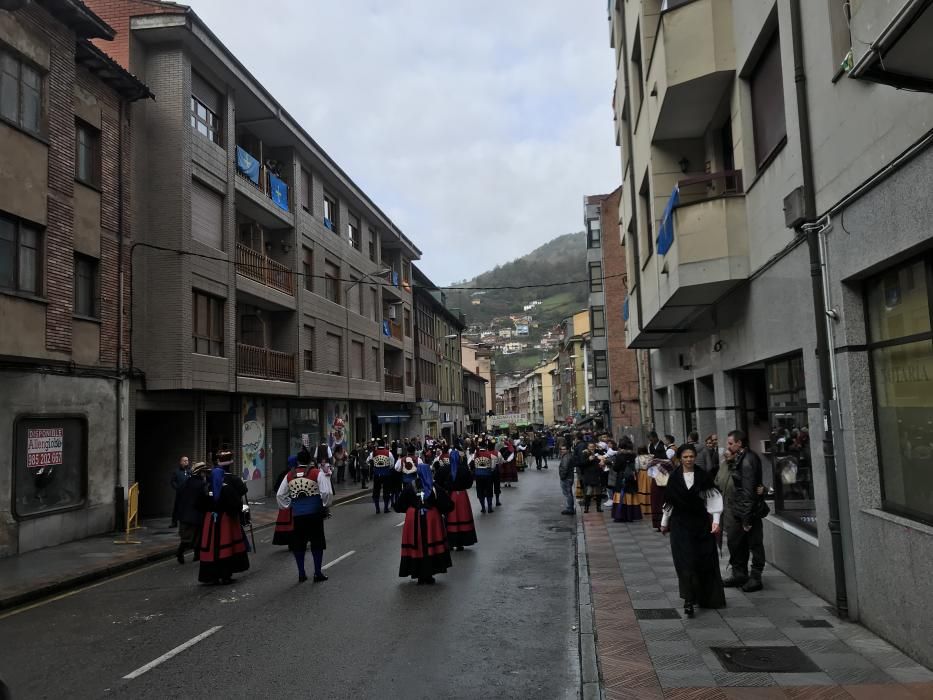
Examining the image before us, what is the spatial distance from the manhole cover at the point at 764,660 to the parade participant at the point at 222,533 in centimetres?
672

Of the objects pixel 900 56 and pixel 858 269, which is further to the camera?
pixel 858 269

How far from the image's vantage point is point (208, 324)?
1981cm

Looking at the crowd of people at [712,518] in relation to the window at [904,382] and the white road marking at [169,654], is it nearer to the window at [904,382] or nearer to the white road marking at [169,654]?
the window at [904,382]

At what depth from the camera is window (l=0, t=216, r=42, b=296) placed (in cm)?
1280

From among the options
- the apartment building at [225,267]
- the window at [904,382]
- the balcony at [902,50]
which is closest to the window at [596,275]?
the apartment building at [225,267]

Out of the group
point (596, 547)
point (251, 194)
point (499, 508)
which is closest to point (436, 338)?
point (251, 194)

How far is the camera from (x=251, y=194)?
2247cm

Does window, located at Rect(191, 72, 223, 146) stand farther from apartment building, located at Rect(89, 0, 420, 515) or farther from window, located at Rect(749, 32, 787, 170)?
window, located at Rect(749, 32, 787, 170)

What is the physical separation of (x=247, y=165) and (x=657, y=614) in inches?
773

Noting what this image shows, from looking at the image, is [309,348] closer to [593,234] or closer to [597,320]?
[597,320]

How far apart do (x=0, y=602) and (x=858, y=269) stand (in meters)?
10.5

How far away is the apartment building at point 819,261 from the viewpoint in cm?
562

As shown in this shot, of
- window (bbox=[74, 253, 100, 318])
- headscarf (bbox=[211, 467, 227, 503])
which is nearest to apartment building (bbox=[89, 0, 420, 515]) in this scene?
window (bbox=[74, 253, 100, 318])

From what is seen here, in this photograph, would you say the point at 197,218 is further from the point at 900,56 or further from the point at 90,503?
the point at 900,56
